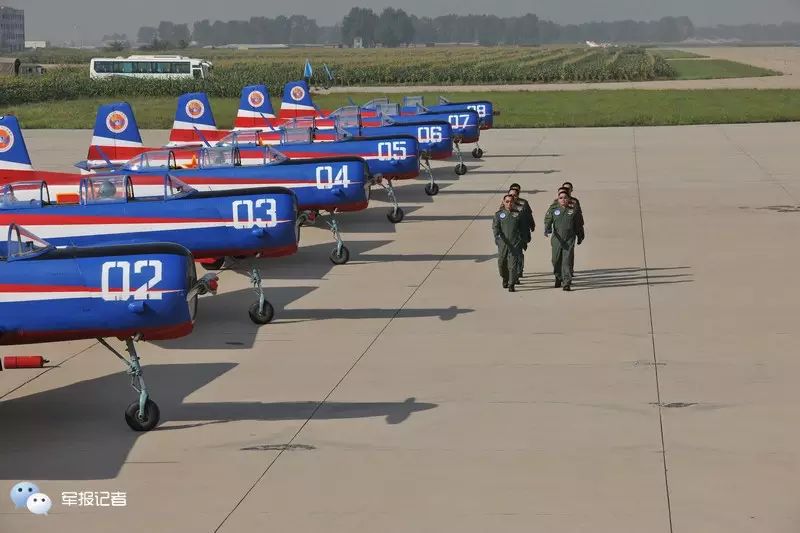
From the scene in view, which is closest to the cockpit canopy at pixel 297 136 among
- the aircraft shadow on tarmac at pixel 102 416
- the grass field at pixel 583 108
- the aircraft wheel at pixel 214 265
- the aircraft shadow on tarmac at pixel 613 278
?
the aircraft wheel at pixel 214 265

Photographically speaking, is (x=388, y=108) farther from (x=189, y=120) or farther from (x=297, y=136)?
(x=297, y=136)

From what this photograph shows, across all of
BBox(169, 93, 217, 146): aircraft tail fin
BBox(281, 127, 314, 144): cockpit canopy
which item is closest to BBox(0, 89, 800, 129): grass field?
BBox(169, 93, 217, 146): aircraft tail fin

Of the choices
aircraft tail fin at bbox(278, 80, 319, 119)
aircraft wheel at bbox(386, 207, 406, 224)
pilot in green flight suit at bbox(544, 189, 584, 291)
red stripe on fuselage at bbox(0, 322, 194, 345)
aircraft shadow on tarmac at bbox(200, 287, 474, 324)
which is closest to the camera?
red stripe on fuselage at bbox(0, 322, 194, 345)

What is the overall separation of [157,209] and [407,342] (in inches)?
164

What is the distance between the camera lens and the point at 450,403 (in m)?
12.8

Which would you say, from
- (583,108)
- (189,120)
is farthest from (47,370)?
(583,108)

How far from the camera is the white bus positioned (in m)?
98.6

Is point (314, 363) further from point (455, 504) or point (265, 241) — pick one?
point (455, 504)

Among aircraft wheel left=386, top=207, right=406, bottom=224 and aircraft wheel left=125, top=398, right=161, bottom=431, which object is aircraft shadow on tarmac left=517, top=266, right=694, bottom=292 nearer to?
aircraft wheel left=386, top=207, right=406, bottom=224

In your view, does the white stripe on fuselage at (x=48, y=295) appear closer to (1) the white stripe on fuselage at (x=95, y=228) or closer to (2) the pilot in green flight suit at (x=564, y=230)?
(1) the white stripe on fuselage at (x=95, y=228)

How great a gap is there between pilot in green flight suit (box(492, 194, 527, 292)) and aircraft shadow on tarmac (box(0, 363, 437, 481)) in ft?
18.4

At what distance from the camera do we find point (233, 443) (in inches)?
462

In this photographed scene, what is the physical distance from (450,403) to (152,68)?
300 feet

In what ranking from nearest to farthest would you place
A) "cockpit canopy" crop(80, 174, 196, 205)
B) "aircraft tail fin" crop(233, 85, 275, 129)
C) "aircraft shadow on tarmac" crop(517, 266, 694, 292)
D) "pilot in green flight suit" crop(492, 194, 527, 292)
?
"cockpit canopy" crop(80, 174, 196, 205) → "pilot in green flight suit" crop(492, 194, 527, 292) → "aircraft shadow on tarmac" crop(517, 266, 694, 292) → "aircraft tail fin" crop(233, 85, 275, 129)
